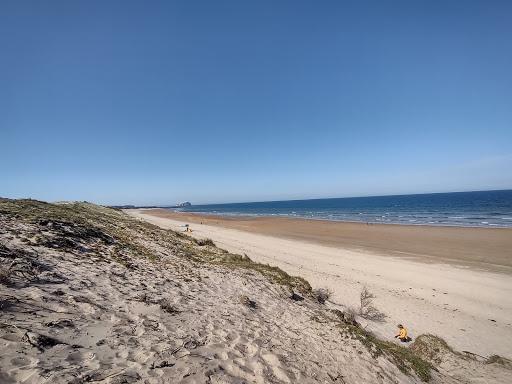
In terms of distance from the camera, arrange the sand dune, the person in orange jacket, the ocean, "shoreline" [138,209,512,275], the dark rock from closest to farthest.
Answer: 1. the sand dune
2. the person in orange jacket
3. the dark rock
4. "shoreline" [138,209,512,275]
5. the ocean

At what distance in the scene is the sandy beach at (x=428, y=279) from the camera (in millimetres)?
10562

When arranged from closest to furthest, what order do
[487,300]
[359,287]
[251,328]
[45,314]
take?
1. [45,314]
2. [251,328]
3. [487,300]
4. [359,287]

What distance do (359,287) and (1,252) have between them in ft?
45.6

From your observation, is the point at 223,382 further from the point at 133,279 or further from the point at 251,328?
the point at 133,279

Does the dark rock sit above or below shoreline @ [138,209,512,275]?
above

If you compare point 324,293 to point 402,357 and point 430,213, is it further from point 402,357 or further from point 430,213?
point 430,213

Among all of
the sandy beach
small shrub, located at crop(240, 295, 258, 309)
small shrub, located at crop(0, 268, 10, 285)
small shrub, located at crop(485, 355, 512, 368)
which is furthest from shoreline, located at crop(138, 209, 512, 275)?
small shrub, located at crop(0, 268, 10, 285)

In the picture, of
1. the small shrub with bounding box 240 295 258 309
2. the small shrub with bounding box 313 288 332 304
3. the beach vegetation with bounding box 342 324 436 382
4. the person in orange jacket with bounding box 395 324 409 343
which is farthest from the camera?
the small shrub with bounding box 313 288 332 304

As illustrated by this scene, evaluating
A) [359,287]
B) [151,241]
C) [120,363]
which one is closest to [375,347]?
[120,363]

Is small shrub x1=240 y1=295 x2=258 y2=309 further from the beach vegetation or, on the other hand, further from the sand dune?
the beach vegetation

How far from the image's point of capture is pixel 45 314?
516 cm

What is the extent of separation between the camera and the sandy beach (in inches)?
416

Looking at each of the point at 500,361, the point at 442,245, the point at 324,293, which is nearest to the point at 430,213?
the point at 442,245

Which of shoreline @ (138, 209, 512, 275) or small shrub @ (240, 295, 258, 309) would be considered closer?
small shrub @ (240, 295, 258, 309)
